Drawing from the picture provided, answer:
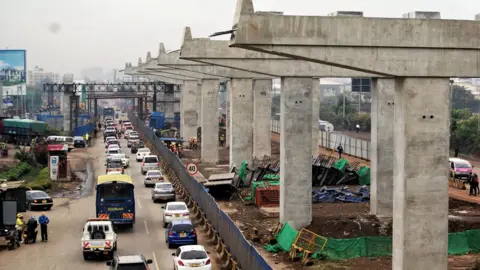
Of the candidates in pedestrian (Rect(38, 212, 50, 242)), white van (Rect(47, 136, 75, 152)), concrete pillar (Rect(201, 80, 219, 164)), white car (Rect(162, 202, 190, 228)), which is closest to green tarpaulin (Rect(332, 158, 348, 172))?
white car (Rect(162, 202, 190, 228))

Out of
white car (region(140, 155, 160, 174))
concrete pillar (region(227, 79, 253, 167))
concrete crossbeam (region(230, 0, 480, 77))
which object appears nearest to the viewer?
concrete crossbeam (region(230, 0, 480, 77))

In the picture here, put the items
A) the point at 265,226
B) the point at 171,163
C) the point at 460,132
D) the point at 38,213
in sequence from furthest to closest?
the point at 460,132, the point at 171,163, the point at 38,213, the point at 265,226

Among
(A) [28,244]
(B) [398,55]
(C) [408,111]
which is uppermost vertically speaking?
→ (B) [398,55]

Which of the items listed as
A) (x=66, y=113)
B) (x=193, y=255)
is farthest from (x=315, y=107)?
(x=66, y=113)

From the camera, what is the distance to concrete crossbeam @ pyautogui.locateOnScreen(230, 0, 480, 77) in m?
21.3

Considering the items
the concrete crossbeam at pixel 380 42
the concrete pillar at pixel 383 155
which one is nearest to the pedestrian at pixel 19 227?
the concrete pillar at pixel 383 155

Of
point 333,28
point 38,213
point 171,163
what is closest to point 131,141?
point 171,163

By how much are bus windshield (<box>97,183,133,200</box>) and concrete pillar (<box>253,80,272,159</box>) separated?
28.2 m

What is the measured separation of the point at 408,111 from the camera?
21250 mm

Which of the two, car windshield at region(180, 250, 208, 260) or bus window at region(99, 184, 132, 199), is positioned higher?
bus window at region(99, 184, 132, 199)

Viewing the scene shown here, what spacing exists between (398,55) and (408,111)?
1453mm

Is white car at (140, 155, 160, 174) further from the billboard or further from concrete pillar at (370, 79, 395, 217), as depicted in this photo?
the billboard

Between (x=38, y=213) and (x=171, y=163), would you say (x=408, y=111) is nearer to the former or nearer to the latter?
(x=38, y=213)

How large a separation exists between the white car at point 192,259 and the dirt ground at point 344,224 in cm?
299
